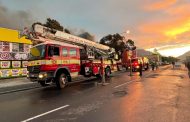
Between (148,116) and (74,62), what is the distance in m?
11.2

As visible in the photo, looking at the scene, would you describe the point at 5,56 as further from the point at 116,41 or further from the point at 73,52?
the point at 116,41

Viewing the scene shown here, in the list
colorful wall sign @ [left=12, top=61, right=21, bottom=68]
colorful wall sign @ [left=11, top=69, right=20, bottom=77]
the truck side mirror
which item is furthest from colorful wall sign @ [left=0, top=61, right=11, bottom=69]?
the truck side mirror

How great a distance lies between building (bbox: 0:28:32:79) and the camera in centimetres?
2986

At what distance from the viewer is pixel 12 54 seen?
103 ft

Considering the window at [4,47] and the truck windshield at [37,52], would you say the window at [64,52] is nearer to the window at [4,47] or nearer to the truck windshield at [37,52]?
the truck windshield at [37,52]

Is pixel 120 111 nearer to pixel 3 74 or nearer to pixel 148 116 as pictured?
pixel 148 116

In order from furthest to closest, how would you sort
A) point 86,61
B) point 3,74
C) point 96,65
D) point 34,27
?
point 3,74
point 96,65
point 86,61
point 34,27

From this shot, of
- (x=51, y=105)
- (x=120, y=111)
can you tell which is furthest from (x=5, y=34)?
(x=120, y=111)

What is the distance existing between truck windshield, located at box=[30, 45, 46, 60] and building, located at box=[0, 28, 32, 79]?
13708 millimetres

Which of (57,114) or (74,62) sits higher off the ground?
(74,62)

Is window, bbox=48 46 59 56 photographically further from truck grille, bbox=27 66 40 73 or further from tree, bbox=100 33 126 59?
tree, bbox=100 33 126 59

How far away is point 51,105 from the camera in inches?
416

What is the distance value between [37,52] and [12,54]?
15987mm

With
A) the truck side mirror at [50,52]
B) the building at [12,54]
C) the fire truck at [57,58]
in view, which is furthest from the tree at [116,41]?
the truck side mirror at [50,52]
